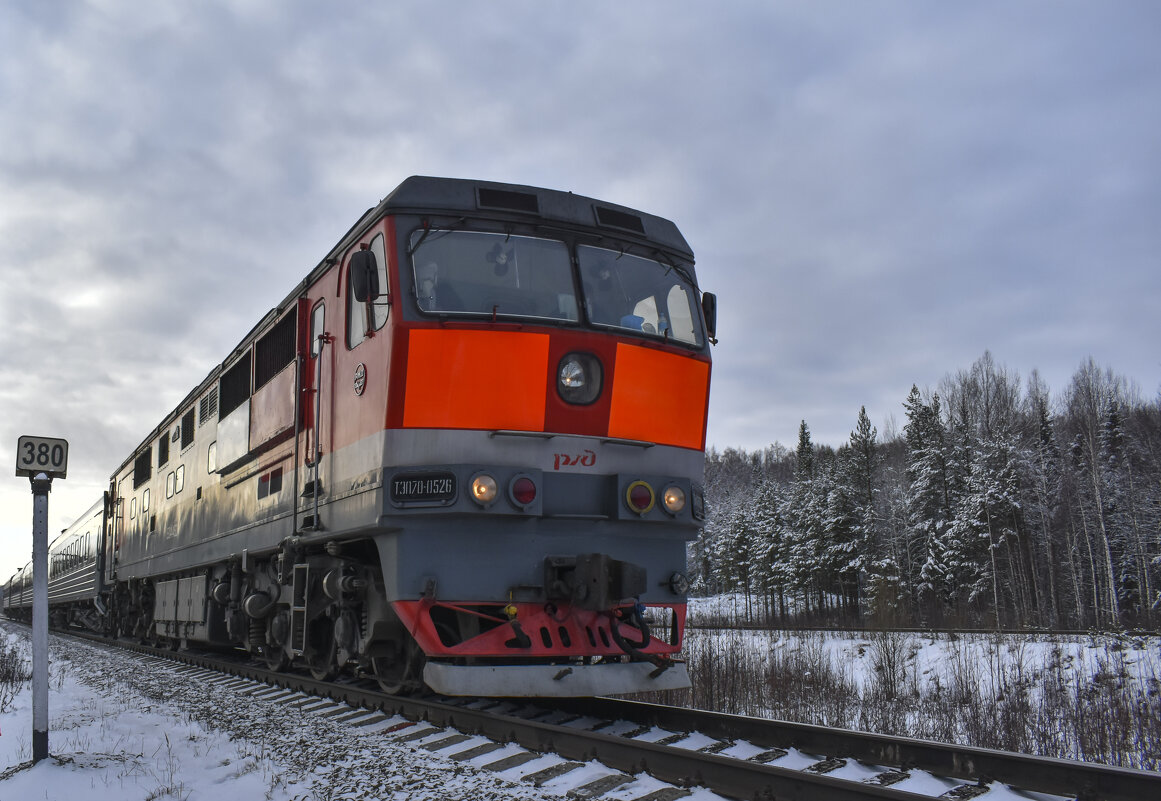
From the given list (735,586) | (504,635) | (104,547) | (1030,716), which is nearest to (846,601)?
(735,586)

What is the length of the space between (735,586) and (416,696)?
56336 millimetres

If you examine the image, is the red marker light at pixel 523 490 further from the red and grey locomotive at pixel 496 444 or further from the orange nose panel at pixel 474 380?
the orange nose panel at pixel 474 380

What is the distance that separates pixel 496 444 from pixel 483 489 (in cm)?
35

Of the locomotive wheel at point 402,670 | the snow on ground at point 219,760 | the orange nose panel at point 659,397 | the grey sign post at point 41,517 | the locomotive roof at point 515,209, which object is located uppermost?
the locomotive roof at point 515,209

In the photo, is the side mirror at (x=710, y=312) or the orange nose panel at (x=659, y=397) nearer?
the orange nose panel at (x=659, y=397)

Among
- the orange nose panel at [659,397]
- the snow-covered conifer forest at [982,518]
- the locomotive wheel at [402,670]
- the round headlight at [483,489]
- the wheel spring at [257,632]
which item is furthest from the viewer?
the snow-covered conifer forest at [982,518]

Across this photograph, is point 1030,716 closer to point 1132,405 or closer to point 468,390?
point 468,390

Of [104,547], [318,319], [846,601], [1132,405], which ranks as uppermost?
[1132,405]

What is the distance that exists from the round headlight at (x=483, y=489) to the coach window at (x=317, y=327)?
245 cm

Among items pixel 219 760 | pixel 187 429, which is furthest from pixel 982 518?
pixel 219 760

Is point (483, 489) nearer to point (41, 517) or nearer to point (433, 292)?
point (433, 292)

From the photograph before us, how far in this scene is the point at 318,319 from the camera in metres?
7.91

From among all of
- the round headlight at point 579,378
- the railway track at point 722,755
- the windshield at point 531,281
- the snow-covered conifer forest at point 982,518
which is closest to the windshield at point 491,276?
the windshield at point 531,281

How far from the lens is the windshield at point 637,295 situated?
681 centimetres
